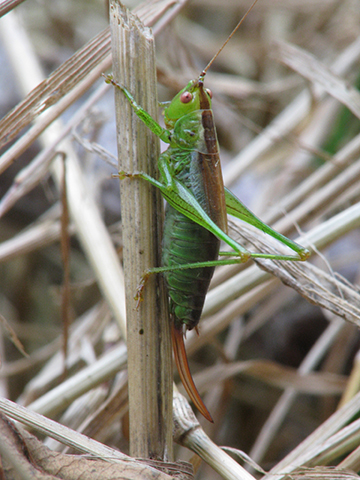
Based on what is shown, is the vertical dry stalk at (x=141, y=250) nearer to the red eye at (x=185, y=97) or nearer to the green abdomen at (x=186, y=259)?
the green abdomen at (x=186, y=259)

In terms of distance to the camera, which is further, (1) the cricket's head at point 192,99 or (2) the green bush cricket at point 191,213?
(1) the cricket's head at point 192,99

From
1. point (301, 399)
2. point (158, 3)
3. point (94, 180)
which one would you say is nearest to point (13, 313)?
point (94, 180)

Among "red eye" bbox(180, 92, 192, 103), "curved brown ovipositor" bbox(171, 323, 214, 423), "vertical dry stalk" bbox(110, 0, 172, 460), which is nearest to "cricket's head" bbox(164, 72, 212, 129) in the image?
"red eye" bbox(180, 92, 192, 103)

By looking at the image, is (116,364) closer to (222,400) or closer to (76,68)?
(222,400)

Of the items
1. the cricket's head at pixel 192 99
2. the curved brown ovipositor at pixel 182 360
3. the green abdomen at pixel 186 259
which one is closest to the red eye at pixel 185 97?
the cricket's head at pixel 192 99

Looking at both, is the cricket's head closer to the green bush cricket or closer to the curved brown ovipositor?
the green bush cricket

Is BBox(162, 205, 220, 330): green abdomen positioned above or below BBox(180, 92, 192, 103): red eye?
below

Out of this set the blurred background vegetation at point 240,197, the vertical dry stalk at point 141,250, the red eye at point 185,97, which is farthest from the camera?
the blurred background vegetation at point 240,197
